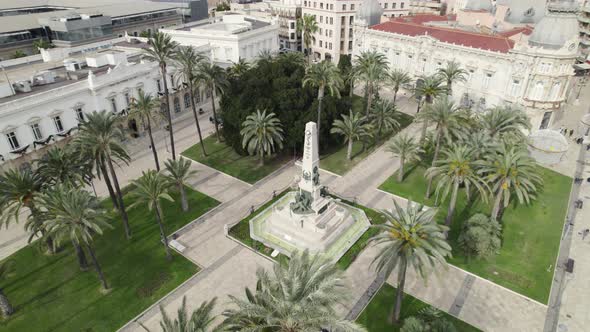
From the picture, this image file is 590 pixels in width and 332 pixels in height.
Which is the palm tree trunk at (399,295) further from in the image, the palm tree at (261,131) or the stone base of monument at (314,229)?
the palm tree at (261,131)

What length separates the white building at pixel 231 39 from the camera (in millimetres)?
79500

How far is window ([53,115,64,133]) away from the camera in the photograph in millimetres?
51706

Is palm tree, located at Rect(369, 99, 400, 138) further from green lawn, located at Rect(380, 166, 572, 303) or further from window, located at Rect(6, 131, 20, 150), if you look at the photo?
window, located at Rect(6, 131, 20, 150)

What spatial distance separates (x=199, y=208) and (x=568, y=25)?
204ft

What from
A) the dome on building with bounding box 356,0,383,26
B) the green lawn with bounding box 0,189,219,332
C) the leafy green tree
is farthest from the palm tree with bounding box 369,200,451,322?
the dome on building with bounding box 356,0,383,26

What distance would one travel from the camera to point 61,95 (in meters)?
51.1

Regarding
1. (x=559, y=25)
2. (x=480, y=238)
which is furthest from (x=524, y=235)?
(x=559, y=25)

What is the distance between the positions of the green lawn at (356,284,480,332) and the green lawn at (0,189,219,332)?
17195 millimetres

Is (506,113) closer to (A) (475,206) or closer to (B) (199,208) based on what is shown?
(A) (475,206)

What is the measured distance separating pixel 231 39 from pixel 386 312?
65389 millimetres

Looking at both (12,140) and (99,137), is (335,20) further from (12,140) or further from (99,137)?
(12,140)

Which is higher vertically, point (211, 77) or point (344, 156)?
point (211, 77)

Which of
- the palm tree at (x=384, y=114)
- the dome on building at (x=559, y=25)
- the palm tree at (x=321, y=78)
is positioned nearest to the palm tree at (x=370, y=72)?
the palm tree at (x=384, y=114)

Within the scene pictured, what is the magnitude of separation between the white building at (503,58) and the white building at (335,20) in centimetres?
2066
